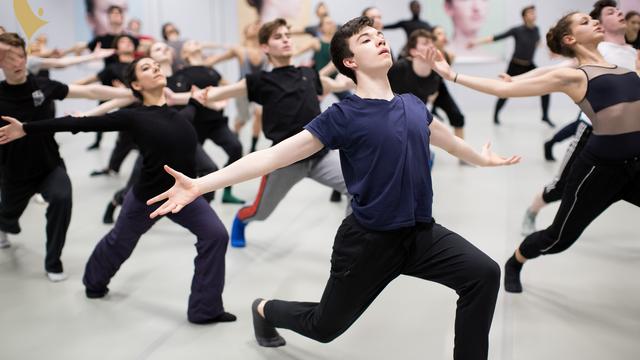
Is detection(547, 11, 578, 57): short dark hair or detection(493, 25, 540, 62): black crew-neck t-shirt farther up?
detection(547, 11, 578, 57): short dark hair

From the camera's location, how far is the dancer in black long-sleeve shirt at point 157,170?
3.27m

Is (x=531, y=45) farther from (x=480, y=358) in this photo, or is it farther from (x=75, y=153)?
(x=480, y=358)

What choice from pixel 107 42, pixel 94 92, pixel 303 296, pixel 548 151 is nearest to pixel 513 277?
pixel 303 296

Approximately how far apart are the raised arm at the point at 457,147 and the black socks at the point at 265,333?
112 cm

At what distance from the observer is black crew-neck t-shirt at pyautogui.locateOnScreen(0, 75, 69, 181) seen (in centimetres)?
374

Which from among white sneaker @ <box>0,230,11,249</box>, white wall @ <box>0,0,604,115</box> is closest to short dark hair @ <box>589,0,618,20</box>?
white sneaker @ <box>0,230,11,249</box>

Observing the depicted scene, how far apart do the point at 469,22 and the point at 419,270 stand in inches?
413

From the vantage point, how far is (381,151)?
7.54 feet

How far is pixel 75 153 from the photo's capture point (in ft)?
26.3

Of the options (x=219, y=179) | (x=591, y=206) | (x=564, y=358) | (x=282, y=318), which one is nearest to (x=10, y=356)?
(x=282, y=318)

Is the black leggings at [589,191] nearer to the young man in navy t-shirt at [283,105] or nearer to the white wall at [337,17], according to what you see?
the young man in navy t-shirt at [283,105]

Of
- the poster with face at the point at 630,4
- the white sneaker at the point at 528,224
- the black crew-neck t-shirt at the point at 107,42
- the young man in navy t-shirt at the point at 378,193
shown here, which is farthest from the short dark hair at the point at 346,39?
the poster with face at the point at 630,4

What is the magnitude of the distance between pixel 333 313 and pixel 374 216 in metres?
0.42

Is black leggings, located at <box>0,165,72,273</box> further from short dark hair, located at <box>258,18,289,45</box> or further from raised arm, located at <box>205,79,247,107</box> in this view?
short dark hair, located at <box>258,18,289,45</box>
